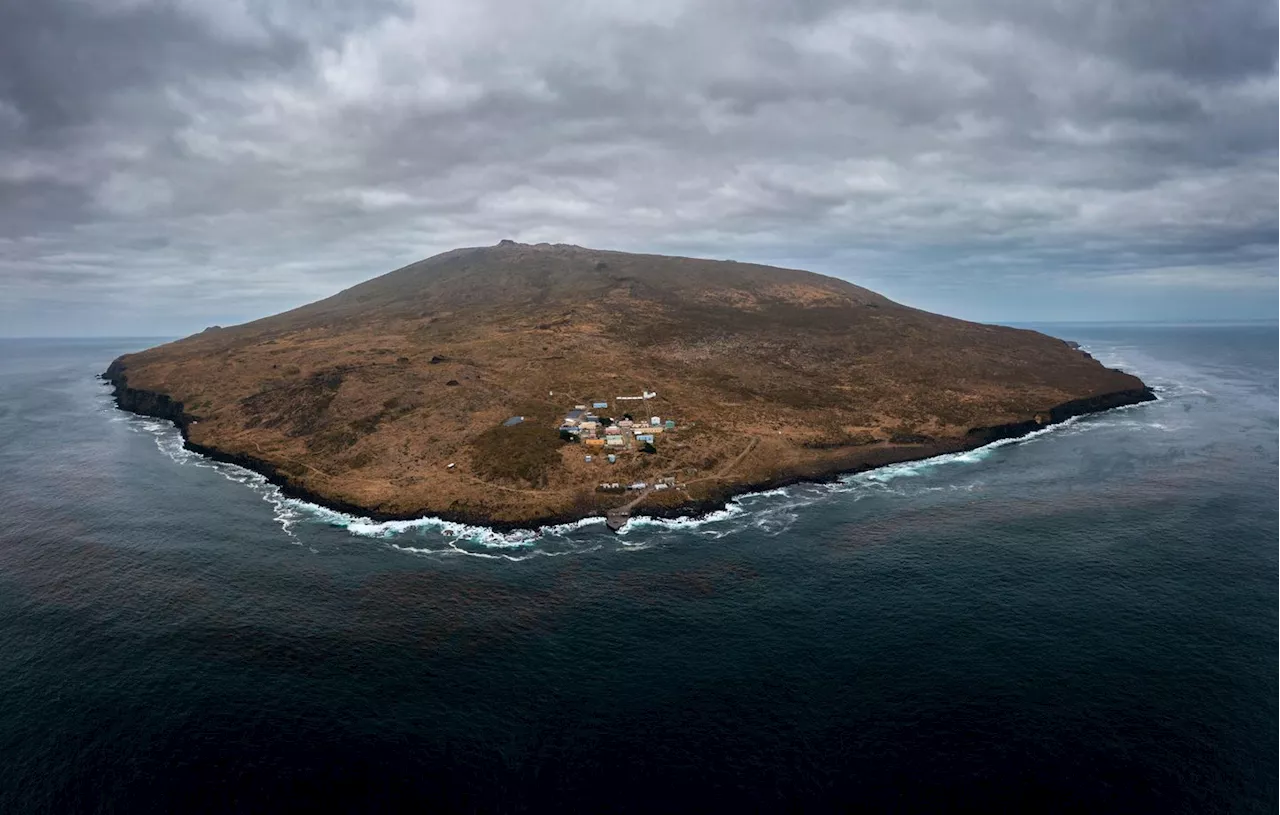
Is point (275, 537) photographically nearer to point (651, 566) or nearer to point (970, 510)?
point (651, 566)

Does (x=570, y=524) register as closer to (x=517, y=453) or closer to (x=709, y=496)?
(x=709, y=496)

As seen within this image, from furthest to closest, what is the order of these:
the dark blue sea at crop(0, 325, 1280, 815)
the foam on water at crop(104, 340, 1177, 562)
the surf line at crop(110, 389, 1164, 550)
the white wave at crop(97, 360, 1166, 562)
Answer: the surf line at crop(110, 389, 1164, 550) < the foam on water at crop(104, 340, 1177, 562) < the white wave at crop(97, 360, 1166, 562) < the dark blue sea at crop(0, 325, 1280, 815)

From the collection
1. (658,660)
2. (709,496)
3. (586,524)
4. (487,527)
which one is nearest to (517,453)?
(487,527)

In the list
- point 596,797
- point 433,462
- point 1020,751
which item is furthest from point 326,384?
point 1020,751

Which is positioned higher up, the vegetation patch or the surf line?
the vegetation patch

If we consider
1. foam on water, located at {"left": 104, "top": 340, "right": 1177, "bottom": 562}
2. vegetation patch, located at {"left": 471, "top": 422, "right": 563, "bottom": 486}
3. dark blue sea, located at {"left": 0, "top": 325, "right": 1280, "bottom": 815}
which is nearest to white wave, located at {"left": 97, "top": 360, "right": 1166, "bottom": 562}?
foam on water, located at {"left": 104, "top": 340, "right": 1177, "bottom": 562}

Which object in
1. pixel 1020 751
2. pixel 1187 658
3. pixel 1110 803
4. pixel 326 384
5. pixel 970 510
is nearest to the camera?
pixel 1110 803

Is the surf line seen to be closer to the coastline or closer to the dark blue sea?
the coastline

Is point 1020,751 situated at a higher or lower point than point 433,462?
lower

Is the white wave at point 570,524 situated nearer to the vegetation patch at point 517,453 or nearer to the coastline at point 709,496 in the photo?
the coastline at point 709,496
